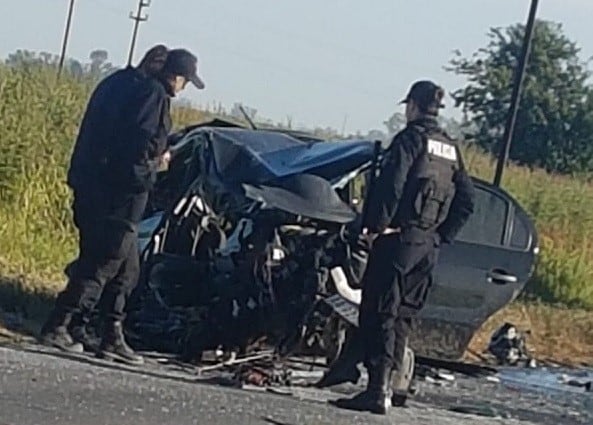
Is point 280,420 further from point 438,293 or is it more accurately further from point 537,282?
point 537,282

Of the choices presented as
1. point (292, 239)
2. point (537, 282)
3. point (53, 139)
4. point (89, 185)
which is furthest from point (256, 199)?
point (537, 282)

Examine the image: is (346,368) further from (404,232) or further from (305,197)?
(305,197)

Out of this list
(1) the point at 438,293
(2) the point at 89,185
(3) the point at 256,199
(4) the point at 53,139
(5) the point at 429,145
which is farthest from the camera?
(4) the point at 53,139

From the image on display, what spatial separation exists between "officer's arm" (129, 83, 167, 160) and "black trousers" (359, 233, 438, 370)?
1.55 meters

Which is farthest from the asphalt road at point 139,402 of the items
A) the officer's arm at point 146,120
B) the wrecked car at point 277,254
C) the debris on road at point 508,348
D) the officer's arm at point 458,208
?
the debris on road at point 508,348

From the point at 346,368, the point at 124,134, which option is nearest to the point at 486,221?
the point at 346,368

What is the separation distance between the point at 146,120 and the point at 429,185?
1788 mm

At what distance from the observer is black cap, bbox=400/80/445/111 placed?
9297 mm

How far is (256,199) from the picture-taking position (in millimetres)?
10789

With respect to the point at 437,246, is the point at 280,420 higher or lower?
lower

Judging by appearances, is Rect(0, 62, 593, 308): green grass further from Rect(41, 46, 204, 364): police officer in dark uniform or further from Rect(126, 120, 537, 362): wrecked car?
Rect(41, 46, 204, 364): police officer in dark uniform

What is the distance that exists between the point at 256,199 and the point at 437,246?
1649 millimetres

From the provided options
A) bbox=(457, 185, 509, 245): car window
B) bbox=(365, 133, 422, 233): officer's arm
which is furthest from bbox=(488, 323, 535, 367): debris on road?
bbox=(365, 133, 422, 233): officer's arm

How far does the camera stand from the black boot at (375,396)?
9281mm
